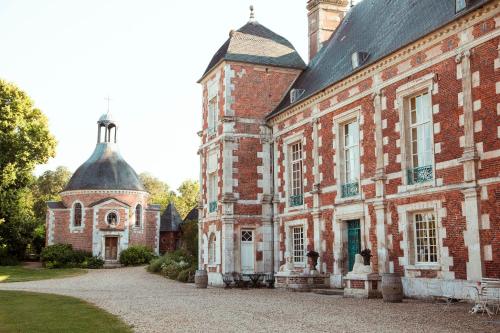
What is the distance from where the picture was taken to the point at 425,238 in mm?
14039

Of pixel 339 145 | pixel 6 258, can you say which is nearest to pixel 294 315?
pixel 339 145

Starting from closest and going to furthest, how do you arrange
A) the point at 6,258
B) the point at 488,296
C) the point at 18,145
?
the point at 488,296
the point at 18,145
the point at 6,258

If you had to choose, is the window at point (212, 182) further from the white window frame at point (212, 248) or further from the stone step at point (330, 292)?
the stone step at point (330, 292)

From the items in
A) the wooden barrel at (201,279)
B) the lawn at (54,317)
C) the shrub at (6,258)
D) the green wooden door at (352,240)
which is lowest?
the lawn at (54,317)

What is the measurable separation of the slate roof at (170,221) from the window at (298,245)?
27.8m

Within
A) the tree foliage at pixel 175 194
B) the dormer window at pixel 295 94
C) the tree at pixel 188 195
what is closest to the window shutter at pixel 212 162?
the dormer window at pixel 295 94

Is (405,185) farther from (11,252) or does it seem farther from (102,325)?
(11,252)

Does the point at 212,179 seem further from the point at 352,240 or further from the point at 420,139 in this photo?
the point at 420,139

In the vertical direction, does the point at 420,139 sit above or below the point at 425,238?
above

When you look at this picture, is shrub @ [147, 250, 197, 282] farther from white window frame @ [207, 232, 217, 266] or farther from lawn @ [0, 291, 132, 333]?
lawn @ [0, 291, 132, 333]

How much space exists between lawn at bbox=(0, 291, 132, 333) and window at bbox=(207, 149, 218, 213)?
8.25m

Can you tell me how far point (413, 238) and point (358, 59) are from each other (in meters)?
5.37

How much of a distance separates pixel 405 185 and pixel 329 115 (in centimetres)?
440

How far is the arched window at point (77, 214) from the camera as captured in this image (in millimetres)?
40353
